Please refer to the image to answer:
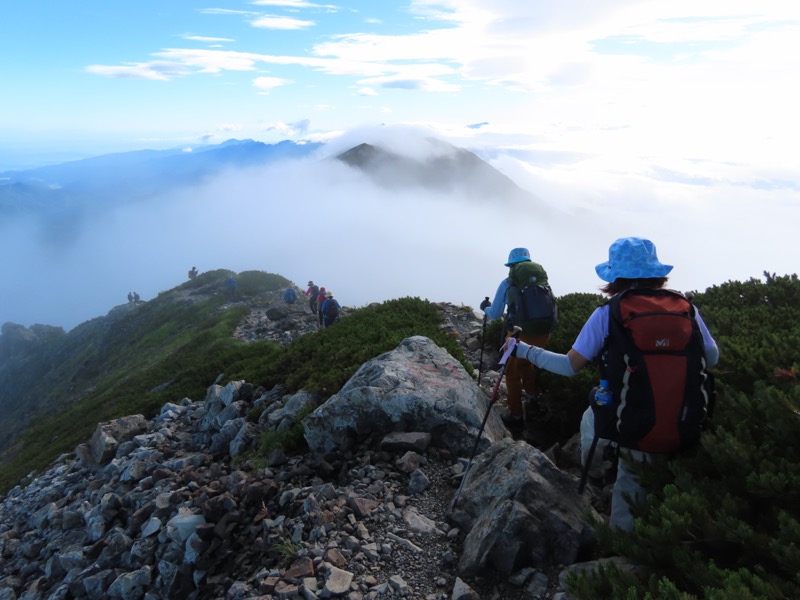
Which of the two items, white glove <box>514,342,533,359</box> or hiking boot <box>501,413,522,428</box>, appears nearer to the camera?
white glove <box>514,342,533,359</box>

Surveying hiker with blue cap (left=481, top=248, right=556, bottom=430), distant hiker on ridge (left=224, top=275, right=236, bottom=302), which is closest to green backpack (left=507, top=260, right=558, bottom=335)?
hiker with blue cap (left=481, top=248, right=556, bottom=430)

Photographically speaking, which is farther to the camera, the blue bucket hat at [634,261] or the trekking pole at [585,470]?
the trekking pole at [585,470]

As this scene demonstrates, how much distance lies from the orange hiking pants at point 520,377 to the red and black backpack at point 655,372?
4.33 metres

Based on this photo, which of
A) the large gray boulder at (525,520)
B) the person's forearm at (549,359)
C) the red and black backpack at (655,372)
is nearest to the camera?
the red and black backpack at (655,372)

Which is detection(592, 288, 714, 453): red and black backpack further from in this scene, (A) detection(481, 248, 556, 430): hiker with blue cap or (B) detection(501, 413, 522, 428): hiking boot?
(B) detection(501, 413, 522, 428): hiking boot

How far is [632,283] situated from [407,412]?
17.4ft

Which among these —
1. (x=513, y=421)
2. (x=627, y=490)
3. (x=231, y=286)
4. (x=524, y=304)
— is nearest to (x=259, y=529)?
(x=513, y=421)

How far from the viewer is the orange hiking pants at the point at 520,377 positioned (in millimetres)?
9977

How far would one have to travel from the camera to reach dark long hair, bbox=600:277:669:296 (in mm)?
5688

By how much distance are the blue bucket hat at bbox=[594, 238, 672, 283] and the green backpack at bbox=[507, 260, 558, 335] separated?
13.0 ft

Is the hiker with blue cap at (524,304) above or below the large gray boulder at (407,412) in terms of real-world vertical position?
above

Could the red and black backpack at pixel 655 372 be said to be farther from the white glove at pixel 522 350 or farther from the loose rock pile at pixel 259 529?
the loose rock pile at pixel 259 529

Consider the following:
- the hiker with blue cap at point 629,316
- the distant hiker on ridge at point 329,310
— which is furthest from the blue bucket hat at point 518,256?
the distant hiker on ridge at point 329,310

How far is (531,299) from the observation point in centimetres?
975
